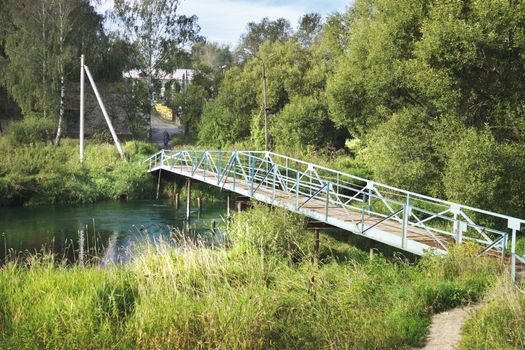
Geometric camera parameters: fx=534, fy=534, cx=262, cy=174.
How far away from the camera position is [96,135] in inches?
1342

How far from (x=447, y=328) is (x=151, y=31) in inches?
1376

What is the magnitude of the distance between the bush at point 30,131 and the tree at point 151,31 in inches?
356

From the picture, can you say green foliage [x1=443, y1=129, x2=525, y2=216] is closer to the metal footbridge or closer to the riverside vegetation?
the metal footbridge

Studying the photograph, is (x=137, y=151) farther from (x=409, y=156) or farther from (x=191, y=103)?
(x=409, y=156)

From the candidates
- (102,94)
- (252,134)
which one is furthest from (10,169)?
(252,134)

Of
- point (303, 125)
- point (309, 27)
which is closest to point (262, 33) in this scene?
point (309, 27)

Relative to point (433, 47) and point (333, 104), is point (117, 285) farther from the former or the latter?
point (333, 104)

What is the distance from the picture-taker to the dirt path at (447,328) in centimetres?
637

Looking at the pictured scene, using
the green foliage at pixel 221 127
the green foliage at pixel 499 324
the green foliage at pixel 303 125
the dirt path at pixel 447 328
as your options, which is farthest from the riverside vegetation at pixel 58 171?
the green foliage at pixel 499 324

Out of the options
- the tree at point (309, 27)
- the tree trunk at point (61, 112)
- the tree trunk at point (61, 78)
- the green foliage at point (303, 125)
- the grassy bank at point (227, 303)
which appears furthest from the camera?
the tree at point (309, 27)

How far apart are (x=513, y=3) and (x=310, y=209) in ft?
23.6

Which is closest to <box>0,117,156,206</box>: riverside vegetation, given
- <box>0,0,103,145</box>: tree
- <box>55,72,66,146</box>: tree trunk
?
<box>55,72,66,146</box>: tree trunk

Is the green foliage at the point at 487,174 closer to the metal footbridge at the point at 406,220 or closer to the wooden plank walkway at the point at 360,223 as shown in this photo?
the metal footbridge at the point at 406,220

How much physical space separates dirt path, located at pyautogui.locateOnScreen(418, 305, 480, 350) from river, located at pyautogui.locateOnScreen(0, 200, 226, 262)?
9326 mm
